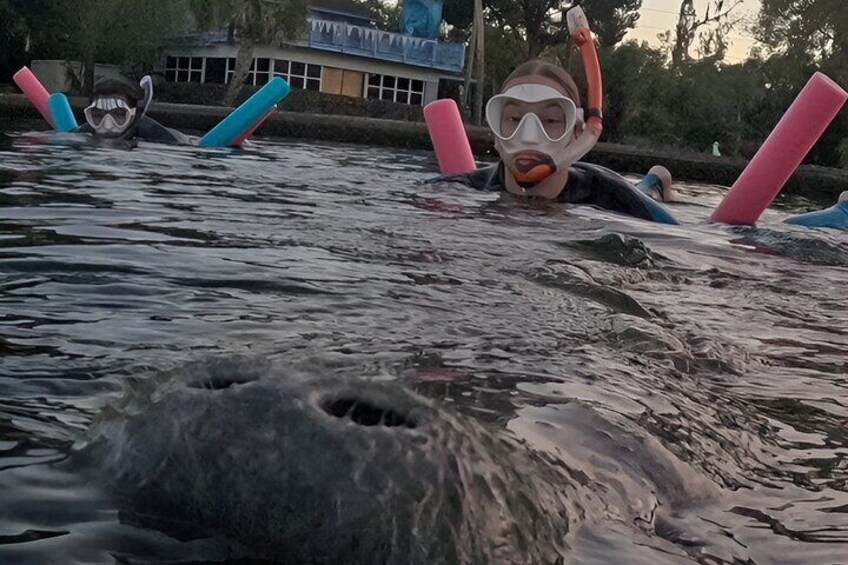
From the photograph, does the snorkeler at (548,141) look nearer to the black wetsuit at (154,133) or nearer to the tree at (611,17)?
the black wetsuit at (154,133)

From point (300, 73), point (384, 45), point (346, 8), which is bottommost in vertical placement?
point (300, 73)

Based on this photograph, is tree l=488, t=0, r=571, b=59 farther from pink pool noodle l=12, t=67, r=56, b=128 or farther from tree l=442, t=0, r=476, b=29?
pink pool noodle l=12, t=67, r=56, b=128

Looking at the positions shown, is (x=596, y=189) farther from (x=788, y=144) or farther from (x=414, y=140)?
(x=414, y=140)

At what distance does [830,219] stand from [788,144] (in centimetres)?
90

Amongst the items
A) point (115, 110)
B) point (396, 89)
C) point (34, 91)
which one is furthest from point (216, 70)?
point (115, 110)

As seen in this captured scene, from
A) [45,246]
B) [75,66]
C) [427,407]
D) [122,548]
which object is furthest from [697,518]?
[75,66]

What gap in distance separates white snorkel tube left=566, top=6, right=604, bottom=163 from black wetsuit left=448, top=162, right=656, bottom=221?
21 cm

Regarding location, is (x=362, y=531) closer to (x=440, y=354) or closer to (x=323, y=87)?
(x=440, y=354)

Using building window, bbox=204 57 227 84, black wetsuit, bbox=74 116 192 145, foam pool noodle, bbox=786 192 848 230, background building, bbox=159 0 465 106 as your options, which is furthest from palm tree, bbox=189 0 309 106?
foam pool noodle, bbox=786 192 848 230

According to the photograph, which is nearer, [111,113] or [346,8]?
[111,113]

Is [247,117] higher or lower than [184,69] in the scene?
lower

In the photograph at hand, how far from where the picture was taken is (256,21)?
30469mm

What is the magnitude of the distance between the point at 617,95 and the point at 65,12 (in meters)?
17.3

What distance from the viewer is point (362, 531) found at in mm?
1290
